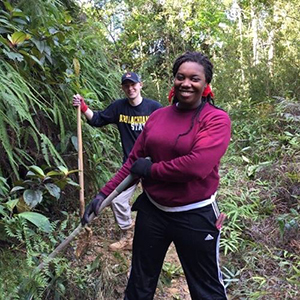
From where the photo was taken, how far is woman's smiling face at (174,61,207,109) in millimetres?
1862

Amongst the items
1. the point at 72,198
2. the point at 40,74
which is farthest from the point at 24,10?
the point at 72,198

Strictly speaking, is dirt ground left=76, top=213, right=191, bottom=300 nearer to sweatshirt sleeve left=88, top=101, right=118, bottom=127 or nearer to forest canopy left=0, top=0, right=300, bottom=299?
forest canopy left=0, top=0, right=300, bottom=299

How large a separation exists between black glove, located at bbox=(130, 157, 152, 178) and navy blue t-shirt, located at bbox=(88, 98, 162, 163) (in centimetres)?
152

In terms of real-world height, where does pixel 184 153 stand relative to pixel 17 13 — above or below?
below

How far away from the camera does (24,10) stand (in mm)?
2918

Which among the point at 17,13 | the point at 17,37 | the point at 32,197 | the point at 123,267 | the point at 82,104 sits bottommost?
the point at 123,267

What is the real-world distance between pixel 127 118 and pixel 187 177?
5.96 feet

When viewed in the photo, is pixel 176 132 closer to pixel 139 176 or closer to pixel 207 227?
pixel 139 176

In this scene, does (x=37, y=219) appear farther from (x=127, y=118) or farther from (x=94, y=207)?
(x=127, y=118)

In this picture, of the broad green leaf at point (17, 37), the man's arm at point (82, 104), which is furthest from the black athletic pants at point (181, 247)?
the broad green leaf at point (17, 37)

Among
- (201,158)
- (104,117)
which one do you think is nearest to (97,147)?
(104,117)

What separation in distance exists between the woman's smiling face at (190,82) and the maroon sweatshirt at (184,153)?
9 cm

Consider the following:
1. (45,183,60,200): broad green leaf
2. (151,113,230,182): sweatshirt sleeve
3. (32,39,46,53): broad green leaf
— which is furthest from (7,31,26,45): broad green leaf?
(151,113,230,182): sweatshirt sleeve

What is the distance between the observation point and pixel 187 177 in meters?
1.78
